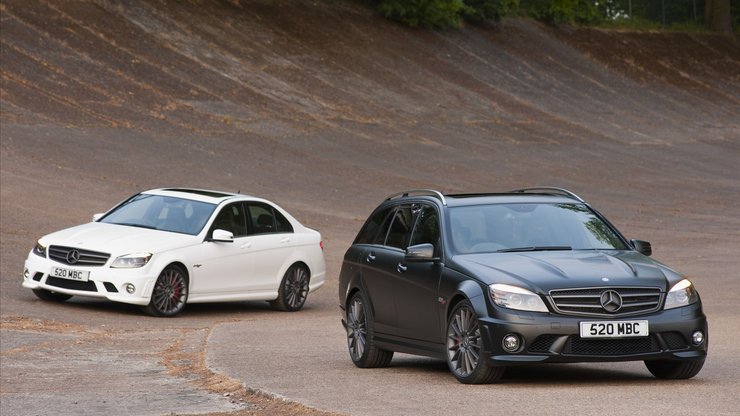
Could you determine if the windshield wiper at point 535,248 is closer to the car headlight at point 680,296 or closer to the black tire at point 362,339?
the car headlight at point 680,296

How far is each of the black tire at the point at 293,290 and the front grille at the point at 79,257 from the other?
3.06 meters

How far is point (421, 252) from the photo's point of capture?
11469mm

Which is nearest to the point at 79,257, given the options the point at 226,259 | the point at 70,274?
the point at 70,274

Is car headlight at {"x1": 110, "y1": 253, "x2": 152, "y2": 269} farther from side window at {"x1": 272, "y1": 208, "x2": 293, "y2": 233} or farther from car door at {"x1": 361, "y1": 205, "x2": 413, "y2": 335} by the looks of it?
car door at {"x1": 361, "y1": 205, "x2": 413, "y2": 335}

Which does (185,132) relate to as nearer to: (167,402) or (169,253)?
(169,253)

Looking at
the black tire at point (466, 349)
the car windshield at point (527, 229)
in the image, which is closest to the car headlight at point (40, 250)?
the car windshield at point (527, 229)

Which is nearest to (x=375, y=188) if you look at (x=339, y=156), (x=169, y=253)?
(x=339, y=156)

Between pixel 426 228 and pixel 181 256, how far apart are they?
710 centimetres

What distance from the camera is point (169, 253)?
722 inches

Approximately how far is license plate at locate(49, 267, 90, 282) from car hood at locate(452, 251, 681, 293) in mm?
7886

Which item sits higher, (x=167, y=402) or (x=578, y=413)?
(x=578, y=413)

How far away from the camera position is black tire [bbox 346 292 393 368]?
491 inches

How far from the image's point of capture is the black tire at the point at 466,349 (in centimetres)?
1054

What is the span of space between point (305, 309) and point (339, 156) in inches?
817
